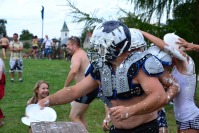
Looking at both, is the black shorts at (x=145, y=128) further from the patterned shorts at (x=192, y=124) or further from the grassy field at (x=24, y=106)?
the grassy field at (x=24, y=106)

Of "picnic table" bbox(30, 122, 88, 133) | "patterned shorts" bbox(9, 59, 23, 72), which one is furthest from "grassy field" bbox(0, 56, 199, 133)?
"picnic table" bbox(30, 122, 88, 133)

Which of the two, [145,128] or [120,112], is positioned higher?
[120,112]

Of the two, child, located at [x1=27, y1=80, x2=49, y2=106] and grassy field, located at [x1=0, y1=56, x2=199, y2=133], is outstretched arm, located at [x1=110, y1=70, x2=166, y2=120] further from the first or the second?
grassy field, located at [x1=0, y1=56, x2=199, y2=133]

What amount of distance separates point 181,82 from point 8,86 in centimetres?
949

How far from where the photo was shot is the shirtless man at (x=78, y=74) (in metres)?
6.24

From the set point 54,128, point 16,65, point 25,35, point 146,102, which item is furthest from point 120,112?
point 25,35

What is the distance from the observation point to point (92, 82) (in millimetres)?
2906

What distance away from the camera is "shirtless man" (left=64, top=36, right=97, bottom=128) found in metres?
6.24

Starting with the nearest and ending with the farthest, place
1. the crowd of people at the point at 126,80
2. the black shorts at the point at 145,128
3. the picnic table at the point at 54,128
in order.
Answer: the crowd of people at the point at 126,80, the black shorts at the point at 145,128, the picnic table at the point at 54,128

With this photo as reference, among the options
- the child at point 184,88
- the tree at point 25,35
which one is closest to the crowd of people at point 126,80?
the child at point 184,88

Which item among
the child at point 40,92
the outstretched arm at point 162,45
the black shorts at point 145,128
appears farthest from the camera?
the child at point 40,92

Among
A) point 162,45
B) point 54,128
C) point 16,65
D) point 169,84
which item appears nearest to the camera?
point 169,84

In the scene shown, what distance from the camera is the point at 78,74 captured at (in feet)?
21.9

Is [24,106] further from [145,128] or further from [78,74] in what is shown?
[145,128]
